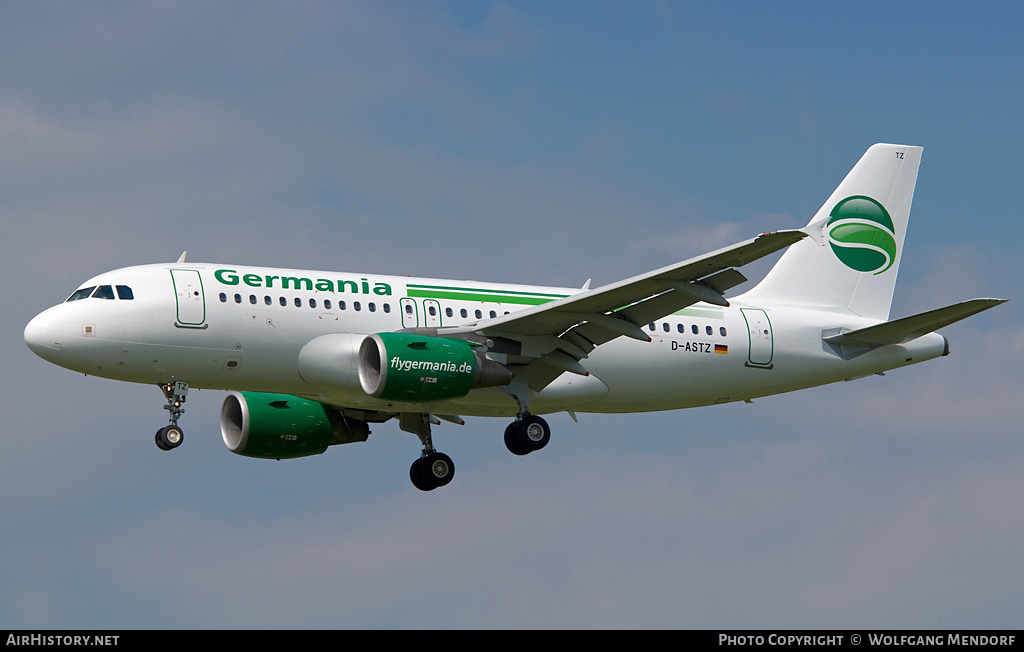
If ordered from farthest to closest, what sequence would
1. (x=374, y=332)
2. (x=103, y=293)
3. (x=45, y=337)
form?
(x=374, y=332)
(x=103, y=293)
(x=45, y=337)

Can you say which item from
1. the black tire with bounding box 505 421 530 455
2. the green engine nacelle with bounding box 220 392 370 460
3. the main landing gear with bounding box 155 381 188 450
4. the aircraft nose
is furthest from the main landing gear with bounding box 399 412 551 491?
the aircraft nose

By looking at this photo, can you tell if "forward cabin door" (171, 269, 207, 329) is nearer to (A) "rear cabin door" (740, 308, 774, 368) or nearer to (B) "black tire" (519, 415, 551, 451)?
(B) "black tire" (519, 415, 551, 451)

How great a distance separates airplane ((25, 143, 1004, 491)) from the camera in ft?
104

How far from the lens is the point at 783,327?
3744 centimetres

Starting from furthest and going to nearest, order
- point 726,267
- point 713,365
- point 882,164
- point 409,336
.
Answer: point 882,164 → point 713,365 → point 409,336 → point 726,267

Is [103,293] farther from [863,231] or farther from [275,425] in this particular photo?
[863,231]

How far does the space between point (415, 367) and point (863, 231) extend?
49.4ft

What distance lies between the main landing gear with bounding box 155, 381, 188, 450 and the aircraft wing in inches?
234

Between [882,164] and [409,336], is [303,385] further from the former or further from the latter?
[882,164]

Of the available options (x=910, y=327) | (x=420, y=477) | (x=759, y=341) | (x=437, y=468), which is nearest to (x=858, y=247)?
(x=910, y=327)

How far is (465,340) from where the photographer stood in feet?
110

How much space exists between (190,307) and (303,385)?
9.77 feet

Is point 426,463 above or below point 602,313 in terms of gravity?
below
